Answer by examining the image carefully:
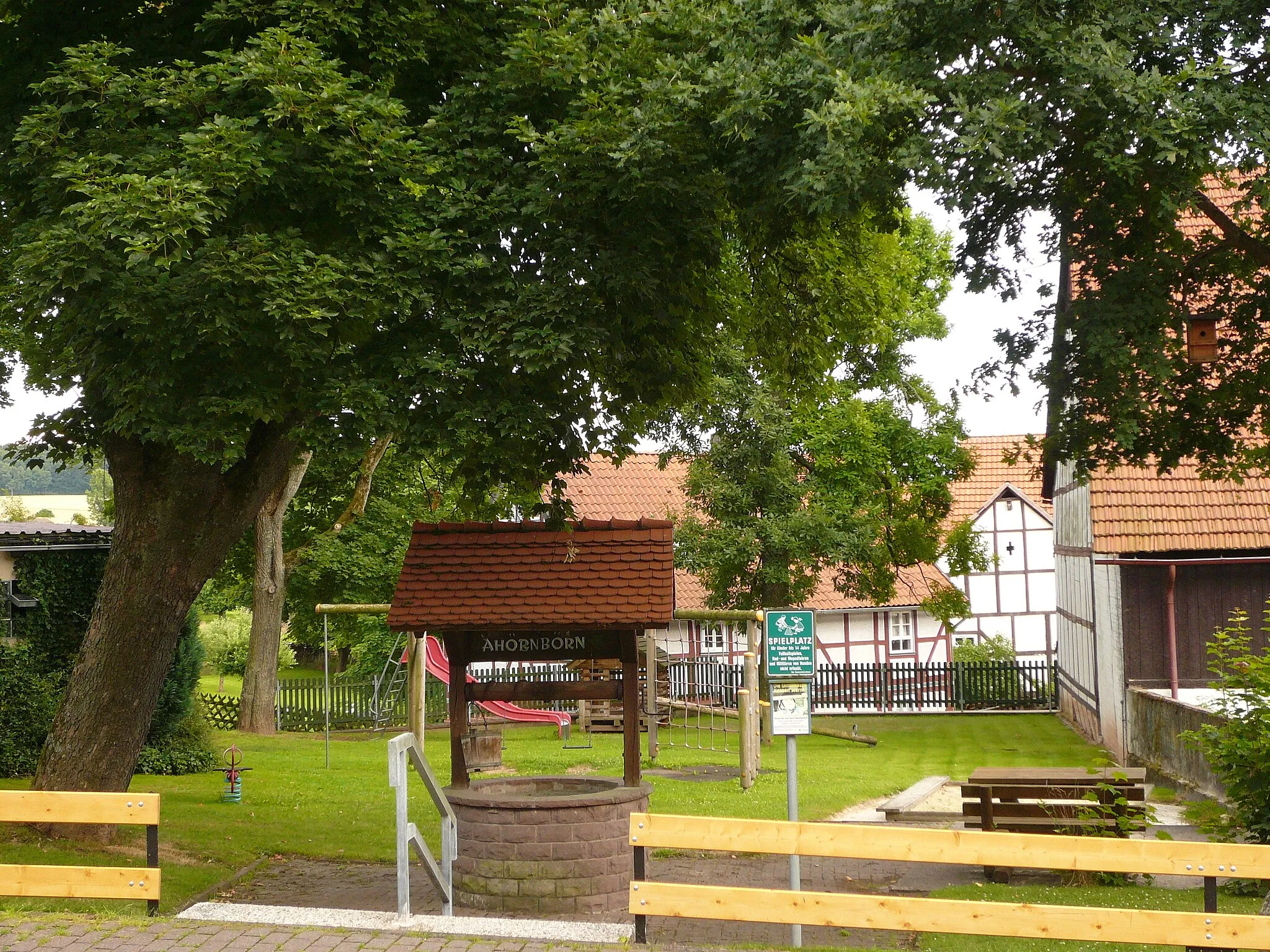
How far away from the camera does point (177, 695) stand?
1958 cm

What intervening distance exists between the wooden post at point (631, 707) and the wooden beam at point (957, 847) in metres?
2.84

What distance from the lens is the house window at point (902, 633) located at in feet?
135

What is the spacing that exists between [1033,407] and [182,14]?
330 inches

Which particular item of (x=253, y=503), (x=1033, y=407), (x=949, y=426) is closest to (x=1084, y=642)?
(x=949, y=426)

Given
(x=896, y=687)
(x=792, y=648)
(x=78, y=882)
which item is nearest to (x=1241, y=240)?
(x=792, y=648)

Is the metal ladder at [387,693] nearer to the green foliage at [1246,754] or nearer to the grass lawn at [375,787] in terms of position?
the grass lawn at [375,787]

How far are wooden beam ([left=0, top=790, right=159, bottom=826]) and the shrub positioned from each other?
38.5 m

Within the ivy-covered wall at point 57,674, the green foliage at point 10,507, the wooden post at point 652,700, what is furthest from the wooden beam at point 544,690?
the green foliage at point 10,507

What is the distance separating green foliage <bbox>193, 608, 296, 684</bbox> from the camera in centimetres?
4691

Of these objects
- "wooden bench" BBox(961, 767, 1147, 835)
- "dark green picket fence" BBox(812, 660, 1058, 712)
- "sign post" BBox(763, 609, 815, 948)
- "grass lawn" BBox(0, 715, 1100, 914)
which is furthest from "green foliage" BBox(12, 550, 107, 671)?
"dark green picket fence" BBox(812, 660, 1058, 712)

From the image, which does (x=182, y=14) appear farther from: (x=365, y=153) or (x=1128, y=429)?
(x=1128, y=429)

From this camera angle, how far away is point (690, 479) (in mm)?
26516

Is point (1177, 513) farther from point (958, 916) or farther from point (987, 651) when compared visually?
point (987, 651)

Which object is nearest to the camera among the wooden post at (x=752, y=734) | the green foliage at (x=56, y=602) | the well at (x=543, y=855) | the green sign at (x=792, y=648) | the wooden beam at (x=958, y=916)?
the wooden beam at (x=958, y=916)
